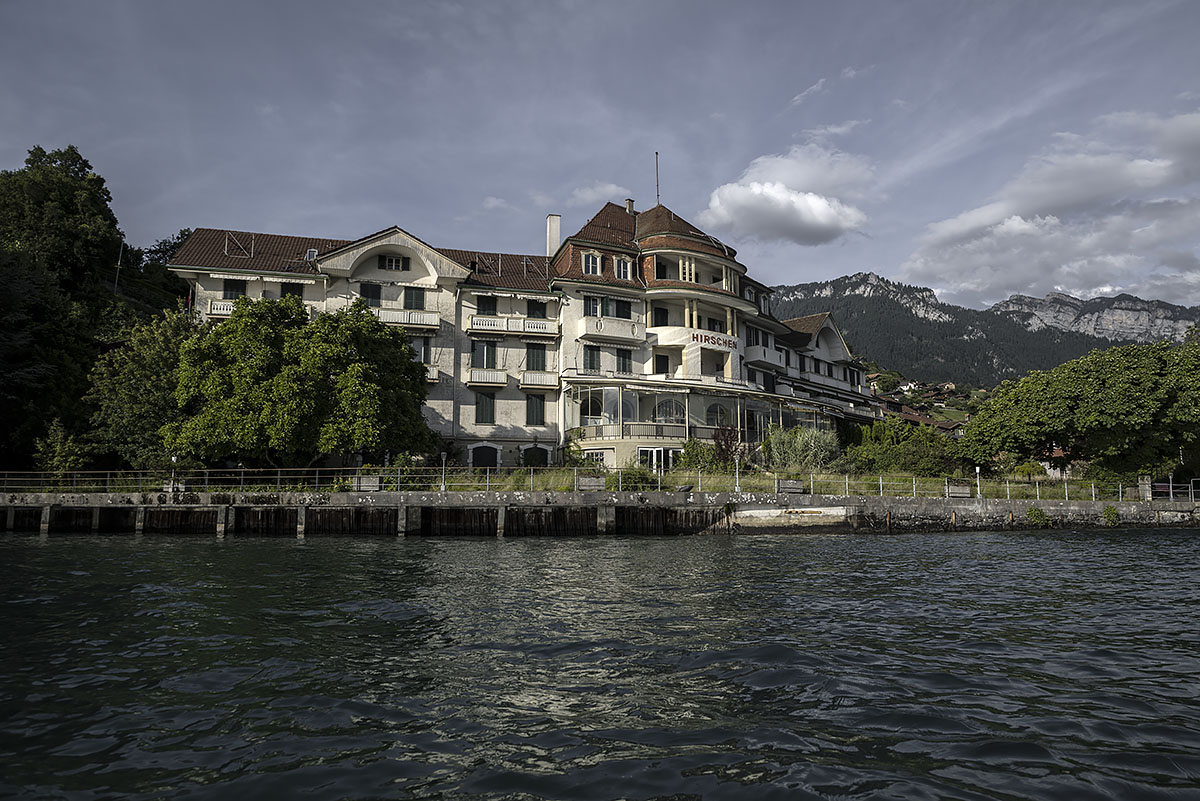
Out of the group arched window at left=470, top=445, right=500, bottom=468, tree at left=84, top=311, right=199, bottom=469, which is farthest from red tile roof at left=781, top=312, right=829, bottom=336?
tree at left=84, top=311, right=199, bottom=469

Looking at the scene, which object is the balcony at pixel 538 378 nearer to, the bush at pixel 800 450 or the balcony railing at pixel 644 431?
the balcony railing at pixel 644 431

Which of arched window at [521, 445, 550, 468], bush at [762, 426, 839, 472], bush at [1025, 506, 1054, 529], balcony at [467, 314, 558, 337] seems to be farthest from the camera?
arched window at [521, 445, 550, 468]

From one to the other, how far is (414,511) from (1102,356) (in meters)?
38.0

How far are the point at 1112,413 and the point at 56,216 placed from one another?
64138 mm

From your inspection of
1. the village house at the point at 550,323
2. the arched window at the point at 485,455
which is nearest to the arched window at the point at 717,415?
the village house at the point at 550,323

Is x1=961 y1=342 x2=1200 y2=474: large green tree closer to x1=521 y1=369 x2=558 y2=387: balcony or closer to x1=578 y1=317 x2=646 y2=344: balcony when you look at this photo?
x1=578 y1=317 x2=646 y2=344: balcony

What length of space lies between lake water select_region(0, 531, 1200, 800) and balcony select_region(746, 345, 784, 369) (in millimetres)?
32187

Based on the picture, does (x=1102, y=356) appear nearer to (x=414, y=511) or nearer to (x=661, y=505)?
(x=661, y=505)

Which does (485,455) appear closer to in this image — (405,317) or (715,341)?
(405,317)

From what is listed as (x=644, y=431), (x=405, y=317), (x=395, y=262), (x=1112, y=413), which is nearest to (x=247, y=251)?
(x=395, y=262)

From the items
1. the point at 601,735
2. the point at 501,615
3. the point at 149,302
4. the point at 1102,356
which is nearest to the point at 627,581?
the point at 501,615

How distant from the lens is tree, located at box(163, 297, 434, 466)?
29.7 meters

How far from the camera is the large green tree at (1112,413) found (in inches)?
1435

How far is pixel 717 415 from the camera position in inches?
1740
